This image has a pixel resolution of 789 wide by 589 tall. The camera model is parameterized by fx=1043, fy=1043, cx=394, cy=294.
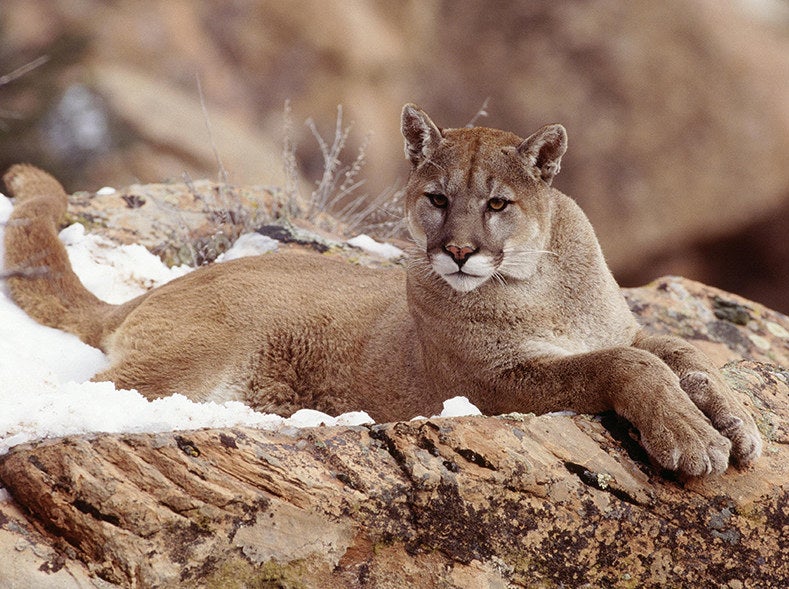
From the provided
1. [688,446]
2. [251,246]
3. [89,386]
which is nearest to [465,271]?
[688,446]

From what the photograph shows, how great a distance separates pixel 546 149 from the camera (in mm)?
4469

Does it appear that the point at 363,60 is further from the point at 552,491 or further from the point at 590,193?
the point at 552,491

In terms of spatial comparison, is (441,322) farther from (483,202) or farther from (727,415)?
(727,415)

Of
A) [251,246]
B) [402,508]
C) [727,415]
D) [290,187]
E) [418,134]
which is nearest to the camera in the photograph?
[402,508]

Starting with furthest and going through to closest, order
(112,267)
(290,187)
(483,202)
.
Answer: (290,187), (112,267), (483,202)

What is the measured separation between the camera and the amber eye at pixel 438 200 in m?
4.45

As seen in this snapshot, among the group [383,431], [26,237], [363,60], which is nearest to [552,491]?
[383,431]

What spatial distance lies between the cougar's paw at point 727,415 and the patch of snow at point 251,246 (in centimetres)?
325

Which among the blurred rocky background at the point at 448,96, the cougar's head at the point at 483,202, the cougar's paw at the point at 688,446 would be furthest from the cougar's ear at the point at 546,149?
the blurred rocky background at the point at 448,96

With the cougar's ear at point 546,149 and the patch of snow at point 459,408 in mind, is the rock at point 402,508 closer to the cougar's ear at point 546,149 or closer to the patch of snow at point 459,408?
the patch of snow at point 459,408

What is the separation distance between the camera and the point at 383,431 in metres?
3.39

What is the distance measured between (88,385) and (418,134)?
71.9 inches

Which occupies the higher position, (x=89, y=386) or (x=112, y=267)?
(x=89, y=386)

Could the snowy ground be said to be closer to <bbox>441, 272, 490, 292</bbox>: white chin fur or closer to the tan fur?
the tan fur
